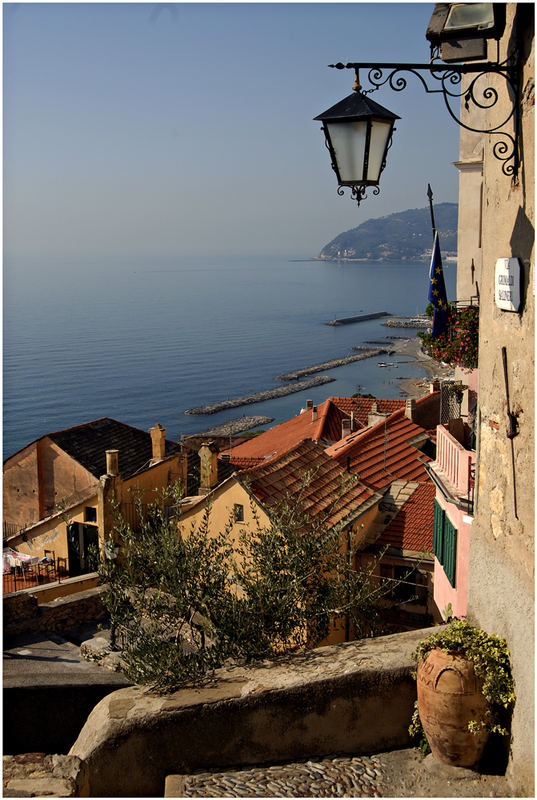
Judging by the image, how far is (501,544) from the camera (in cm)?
545

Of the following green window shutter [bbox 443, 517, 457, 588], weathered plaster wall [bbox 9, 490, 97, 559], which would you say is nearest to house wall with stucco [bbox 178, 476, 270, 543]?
green window shutter [bbox 443, 517, 457, 588]

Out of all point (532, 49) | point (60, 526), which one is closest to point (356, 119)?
point (532, 49)

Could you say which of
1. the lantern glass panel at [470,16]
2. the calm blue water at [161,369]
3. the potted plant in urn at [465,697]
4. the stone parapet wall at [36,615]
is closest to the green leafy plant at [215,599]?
the potted plant in urn at [465,697]

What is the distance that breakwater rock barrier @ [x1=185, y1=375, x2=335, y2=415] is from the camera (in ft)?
338

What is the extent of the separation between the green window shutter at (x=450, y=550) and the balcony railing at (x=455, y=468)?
0.50m

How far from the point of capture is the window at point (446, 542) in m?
9.00

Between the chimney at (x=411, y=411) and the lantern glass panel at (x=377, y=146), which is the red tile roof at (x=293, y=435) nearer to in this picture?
the chimney at (x=411, y=411)

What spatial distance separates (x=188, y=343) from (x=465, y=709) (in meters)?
162

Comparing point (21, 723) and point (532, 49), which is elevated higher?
point (532, 49)

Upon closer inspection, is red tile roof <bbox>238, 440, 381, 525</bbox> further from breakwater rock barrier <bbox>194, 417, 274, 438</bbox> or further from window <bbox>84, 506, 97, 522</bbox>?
breakwater rock barrier <bbox>194, 417, 274, 438</bbox>

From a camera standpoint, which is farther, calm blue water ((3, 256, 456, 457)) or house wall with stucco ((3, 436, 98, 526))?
calm blue water ((3, 256, 456, 457))

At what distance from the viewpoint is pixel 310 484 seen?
45.5ft

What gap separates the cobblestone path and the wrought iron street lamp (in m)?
4.13

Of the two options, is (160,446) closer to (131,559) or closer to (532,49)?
(131,559)
